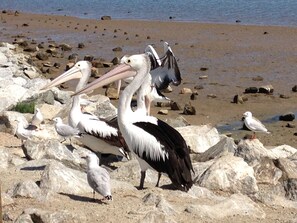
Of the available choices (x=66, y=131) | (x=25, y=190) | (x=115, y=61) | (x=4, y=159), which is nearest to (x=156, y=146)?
(x=25, y=190)

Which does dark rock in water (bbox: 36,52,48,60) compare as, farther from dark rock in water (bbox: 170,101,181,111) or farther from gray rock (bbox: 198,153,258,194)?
gray rock (bbox: 198,153,258,194)

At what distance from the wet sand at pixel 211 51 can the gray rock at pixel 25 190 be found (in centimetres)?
575

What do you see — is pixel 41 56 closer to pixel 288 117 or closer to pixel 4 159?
pixel 288 117

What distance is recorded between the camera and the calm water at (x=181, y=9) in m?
28.7

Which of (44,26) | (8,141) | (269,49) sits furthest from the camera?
(44,26)

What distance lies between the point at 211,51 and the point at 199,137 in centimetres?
1131

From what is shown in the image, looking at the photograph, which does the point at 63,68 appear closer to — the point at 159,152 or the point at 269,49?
the point at 269,49

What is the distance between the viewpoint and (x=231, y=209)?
5.93m

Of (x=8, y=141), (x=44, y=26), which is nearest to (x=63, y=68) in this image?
(x=8, y=141)

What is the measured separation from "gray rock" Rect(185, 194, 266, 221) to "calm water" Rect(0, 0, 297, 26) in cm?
2080

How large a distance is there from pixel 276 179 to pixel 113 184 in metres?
1.95

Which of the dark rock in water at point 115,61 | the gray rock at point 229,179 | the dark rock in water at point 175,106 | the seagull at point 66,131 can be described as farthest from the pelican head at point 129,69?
the dark rock in water at point 115,61

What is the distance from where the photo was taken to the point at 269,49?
2064cm

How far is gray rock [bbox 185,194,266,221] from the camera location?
574 cm
